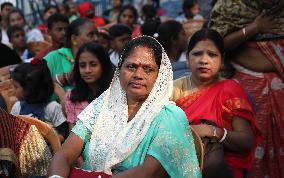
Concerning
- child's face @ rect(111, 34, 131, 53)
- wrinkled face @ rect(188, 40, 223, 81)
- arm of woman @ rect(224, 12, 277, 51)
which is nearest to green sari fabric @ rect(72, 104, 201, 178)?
wrinkled face @ rect(188, 40, 223, 81)

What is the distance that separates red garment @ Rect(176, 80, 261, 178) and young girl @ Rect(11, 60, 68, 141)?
1314mm

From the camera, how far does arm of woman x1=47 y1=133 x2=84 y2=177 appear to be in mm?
3196

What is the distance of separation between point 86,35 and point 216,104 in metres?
2.43

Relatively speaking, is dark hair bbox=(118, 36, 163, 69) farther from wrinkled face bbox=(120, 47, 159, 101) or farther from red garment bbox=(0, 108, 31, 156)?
red garment bbox=(0, 108, 31, 156)

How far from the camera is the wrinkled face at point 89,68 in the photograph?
4.88 meters

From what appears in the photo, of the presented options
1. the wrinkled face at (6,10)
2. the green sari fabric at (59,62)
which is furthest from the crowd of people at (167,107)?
the wrinkled face at (6,10)

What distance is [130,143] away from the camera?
10.6 ft

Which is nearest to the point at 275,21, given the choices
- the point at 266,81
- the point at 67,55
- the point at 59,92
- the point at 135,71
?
the point at 266,81

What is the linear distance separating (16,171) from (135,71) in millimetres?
885

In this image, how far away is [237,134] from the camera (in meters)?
3.74

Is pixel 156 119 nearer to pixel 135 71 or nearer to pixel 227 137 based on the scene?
pixel 135 71

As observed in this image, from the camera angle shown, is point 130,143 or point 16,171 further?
point 16,171

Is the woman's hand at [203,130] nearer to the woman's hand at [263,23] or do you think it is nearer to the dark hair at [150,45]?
the dark hair at [150,45]

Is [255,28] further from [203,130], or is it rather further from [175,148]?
[175,148]
